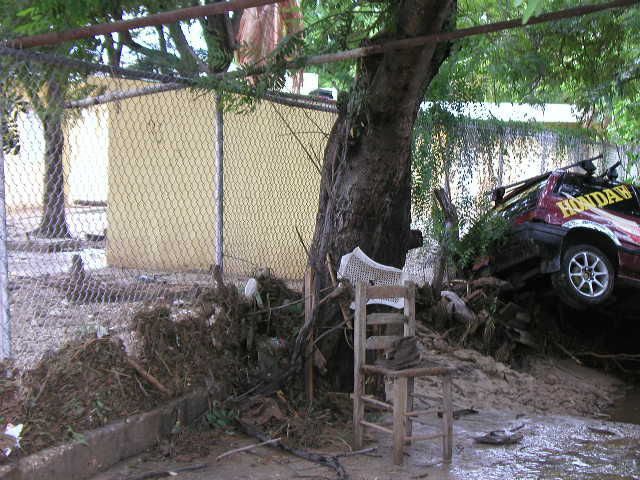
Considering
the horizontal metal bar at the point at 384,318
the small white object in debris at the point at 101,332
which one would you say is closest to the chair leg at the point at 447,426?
the horizontal metal bar at the point at 384,318

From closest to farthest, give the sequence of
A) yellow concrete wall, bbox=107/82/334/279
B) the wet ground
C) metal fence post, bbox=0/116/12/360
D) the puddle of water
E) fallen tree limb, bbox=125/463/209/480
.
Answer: metal fence post, bbox=0/116/12/360 → fallen tree limb, bbox=125/463/209/480 → the wet ground → the puddle of water → yellow concrete wall, bbox=107/82/334/279

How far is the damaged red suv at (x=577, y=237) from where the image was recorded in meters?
8.49

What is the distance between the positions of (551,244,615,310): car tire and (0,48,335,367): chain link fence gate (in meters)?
3.33

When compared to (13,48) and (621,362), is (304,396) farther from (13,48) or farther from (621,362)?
(621,362)

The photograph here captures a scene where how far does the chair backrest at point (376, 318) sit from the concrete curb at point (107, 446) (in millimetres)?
1310

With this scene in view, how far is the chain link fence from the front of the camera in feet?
16.4

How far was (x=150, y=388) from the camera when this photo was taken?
5.18 meters

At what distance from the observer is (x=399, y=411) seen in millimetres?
4910

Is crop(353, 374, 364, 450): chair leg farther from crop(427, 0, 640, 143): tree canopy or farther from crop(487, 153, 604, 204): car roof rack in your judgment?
crop(427, 0, 640, 143): tree canopy

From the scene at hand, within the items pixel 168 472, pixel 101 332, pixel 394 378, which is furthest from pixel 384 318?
pixel 101 332

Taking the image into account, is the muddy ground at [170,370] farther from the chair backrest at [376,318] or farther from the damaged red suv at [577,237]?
the damaged red suv at [577,237]

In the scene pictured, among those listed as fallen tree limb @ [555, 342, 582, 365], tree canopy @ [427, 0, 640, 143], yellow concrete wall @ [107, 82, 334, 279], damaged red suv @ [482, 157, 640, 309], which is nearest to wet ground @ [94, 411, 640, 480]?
damaged red suv @ [482, 157, 640, 309]

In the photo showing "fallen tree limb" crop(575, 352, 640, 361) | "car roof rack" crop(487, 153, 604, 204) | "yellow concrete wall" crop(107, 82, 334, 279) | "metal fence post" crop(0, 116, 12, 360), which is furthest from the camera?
"fallen tree limb" crop(575, 352, 640, 361)

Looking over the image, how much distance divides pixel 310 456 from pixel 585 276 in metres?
4.96
